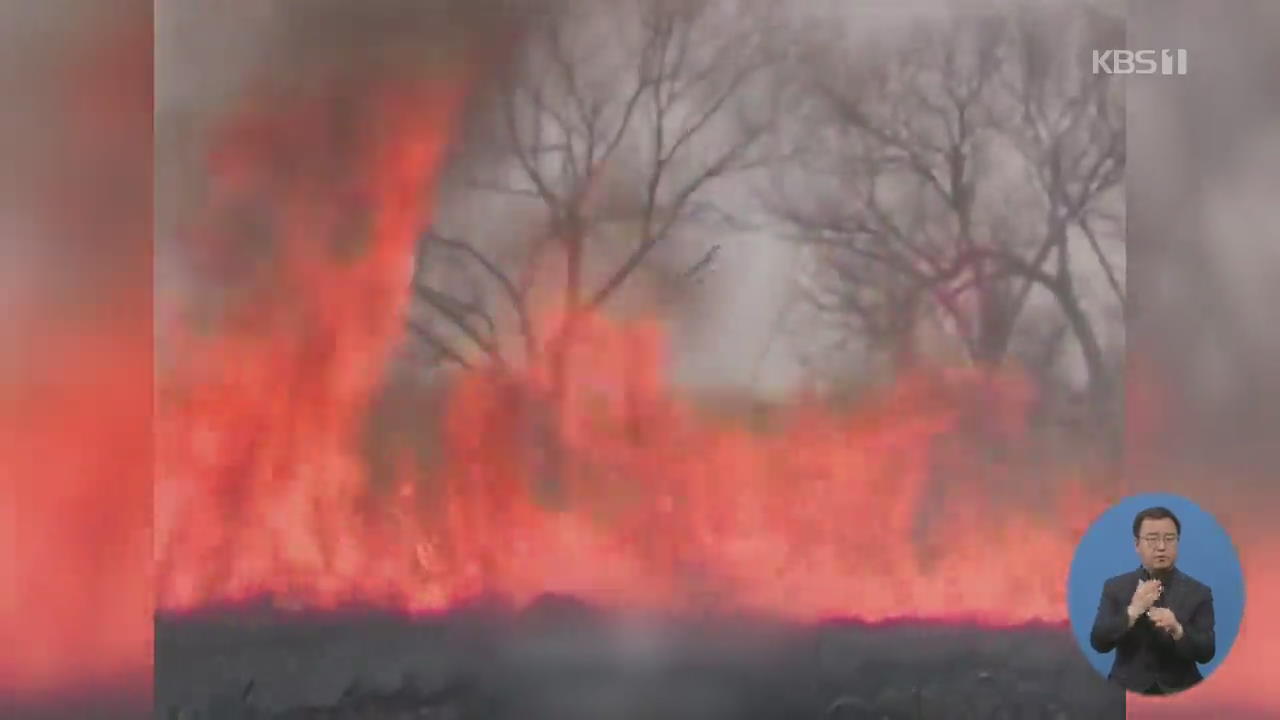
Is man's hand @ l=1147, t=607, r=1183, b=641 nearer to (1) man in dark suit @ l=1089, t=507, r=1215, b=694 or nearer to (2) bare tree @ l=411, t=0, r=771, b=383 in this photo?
(1) man in dark suit @ l=1089, t=507, r=1215, b=694

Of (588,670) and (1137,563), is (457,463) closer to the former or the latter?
(588,670)

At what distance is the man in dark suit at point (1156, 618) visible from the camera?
2.27m

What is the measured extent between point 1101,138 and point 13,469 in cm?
233

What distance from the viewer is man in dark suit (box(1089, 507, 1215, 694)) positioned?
2268 mm

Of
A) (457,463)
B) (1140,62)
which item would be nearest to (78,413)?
(457,463)

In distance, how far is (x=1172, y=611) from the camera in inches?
89.0

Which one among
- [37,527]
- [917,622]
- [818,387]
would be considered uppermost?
[818,387]

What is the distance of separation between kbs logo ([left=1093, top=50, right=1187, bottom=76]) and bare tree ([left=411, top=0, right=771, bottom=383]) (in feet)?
2.28

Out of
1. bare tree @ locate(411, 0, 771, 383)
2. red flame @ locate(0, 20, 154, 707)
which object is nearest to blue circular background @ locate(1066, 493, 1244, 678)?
bare tree @ locate(411, 0, 771, 383)

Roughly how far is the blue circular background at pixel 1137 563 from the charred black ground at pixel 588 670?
7 cm

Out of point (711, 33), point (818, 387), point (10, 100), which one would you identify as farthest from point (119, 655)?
point (711, 33)

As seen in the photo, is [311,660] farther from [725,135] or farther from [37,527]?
[725,135]

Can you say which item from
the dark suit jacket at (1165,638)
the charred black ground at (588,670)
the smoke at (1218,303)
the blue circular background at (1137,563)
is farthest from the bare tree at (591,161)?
the dark suit jacket at (1165,638)

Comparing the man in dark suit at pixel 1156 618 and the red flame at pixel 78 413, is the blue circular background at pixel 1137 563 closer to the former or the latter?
the man in dark suit at pixel 1156 618
